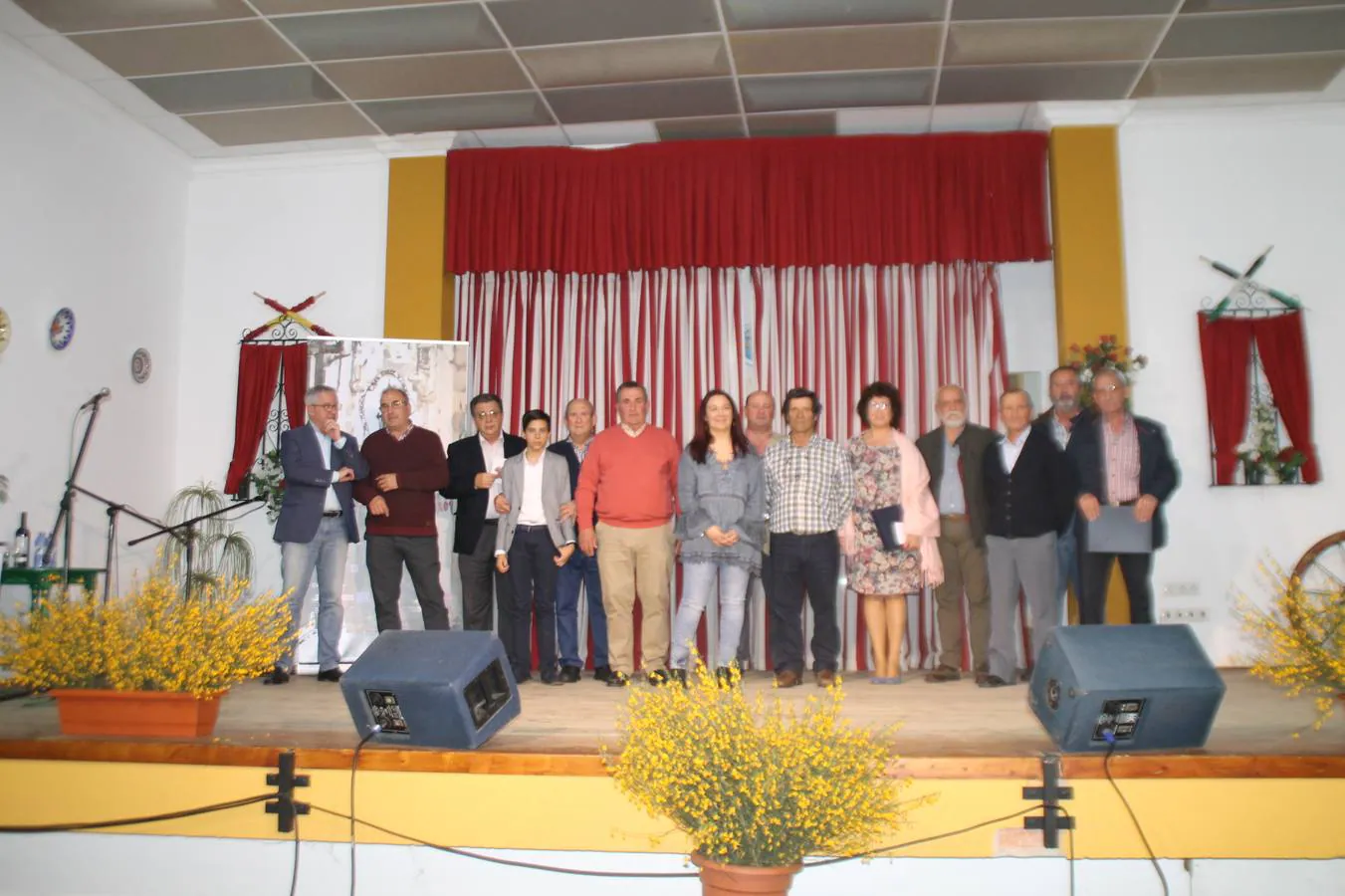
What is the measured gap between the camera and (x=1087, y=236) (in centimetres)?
550

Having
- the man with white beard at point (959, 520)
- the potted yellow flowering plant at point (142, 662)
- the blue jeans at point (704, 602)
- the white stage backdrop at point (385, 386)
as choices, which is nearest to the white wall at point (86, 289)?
the white stage backdrop at point (385, 386)

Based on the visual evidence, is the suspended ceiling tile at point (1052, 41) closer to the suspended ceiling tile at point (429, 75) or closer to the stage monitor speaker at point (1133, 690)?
the suspended ceiling tile at point (429, 75)

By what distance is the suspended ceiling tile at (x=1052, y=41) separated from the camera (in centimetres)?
470

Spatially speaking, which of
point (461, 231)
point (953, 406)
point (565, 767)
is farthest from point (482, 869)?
point (461, 231)

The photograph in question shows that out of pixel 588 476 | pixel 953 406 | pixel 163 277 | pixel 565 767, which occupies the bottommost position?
pixel 565 767

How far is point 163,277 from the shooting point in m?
5.98

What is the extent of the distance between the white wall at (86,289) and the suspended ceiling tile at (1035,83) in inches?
175

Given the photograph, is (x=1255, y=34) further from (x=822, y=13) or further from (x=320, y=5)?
(x=320, y=5)

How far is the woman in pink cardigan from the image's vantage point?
439cm

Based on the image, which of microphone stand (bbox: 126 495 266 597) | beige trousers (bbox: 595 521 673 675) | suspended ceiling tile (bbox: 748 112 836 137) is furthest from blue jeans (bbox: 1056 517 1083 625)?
microphone stand (bbox: 126 495 266 597)

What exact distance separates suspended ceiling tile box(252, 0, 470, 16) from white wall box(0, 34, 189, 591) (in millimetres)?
1363

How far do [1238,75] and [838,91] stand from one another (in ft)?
6.60

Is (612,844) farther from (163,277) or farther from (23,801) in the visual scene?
(163,277)

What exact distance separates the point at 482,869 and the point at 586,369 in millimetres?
3648
